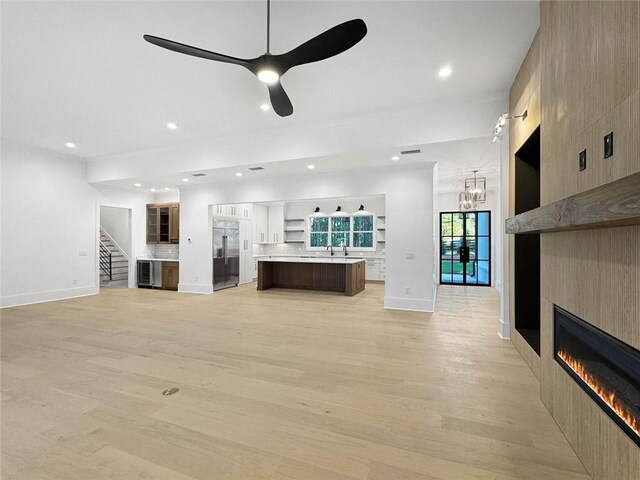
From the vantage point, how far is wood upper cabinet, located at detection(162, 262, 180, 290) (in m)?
8.17

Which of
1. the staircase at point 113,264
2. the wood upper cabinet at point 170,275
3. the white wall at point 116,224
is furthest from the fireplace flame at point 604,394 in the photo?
the white wall at point 116,224

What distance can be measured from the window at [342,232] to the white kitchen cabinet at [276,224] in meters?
1.01

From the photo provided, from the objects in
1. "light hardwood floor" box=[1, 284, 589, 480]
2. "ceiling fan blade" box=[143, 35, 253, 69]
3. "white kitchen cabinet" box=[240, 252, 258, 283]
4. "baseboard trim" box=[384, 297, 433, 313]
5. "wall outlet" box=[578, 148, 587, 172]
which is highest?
"ceiling fan blade" box=[143, 35, 253, 69]

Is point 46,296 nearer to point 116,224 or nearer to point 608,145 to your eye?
point 116,224

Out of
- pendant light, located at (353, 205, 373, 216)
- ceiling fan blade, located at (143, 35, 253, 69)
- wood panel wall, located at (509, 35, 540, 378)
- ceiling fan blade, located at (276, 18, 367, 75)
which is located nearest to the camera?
ceiling fan blade, located at (276, 18, 367, 75)

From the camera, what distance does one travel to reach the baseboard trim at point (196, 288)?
24.6 feet

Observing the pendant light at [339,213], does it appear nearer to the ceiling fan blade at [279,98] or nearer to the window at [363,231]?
the window at [363,231]

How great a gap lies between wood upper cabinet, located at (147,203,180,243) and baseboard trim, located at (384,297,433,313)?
21.0 feet

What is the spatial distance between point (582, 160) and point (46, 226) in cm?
879

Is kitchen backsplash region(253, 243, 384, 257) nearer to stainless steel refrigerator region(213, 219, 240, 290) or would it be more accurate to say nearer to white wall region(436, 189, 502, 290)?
stainless steel refrigerator region(213, 219, 240, 290)

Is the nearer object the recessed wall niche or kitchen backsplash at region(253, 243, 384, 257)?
the recessed wall niche

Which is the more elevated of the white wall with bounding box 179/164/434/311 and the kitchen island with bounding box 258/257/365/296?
the white wall with bounding box 179/164/434/311

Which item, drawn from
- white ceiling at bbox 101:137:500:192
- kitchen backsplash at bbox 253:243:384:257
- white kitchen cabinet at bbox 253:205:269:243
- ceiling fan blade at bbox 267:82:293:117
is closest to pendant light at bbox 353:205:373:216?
kitchen backsplash at bbox 253:243:384:257

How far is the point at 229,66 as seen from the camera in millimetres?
3324
